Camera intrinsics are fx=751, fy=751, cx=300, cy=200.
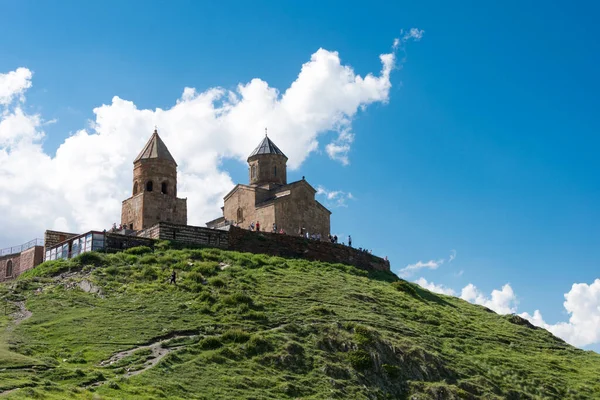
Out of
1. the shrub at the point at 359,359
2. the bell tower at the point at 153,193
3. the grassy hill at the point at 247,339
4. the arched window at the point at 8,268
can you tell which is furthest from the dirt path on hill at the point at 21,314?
the bell tower at the point at 153,193

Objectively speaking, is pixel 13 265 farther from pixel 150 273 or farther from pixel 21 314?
pixel 21 314

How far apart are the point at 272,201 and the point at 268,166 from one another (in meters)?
4.51

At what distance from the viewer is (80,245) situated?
118 ft

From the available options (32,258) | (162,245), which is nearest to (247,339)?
(162,245)

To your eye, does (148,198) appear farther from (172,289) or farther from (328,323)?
(328,323)

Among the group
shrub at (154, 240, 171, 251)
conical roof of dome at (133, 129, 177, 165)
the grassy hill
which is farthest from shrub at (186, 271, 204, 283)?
conical roof of dome at (133, 129, 177, 165)

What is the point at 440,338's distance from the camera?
32.5 meters

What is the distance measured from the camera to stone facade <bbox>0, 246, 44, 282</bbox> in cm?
3788

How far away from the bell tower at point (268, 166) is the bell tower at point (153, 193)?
7517mm

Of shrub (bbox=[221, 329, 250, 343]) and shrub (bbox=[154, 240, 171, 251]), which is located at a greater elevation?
shrub (bbox=[154, 240, 171, 251])

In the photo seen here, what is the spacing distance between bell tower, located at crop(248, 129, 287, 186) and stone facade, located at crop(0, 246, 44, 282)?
53.4ft

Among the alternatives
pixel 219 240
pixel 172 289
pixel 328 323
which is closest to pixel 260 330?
pixel 328 323

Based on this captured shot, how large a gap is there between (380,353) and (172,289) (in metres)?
9.22

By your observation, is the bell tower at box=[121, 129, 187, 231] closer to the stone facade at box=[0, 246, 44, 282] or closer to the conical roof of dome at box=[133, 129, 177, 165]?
the conical roof of dome at box=[133, 129, 177, 165]
